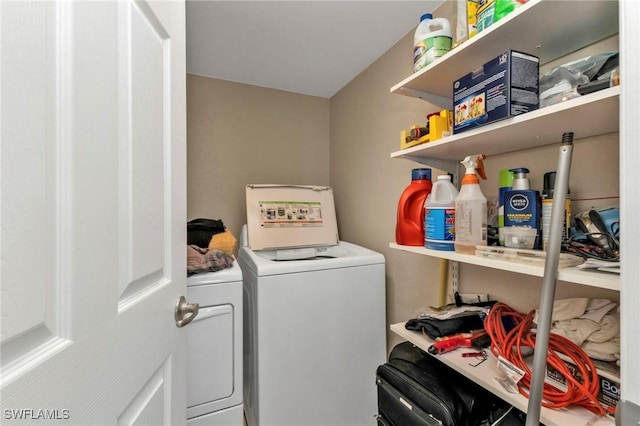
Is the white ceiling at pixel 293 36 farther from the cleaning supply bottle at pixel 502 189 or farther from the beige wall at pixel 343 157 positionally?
the cleaning supply bottle at pixel 502 189

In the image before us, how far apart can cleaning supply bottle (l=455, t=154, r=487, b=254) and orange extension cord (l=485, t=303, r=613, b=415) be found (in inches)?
11.6

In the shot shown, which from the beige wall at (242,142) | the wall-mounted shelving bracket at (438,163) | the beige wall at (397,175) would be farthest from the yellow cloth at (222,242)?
the wall-mounted shelving bracket at (438,163)

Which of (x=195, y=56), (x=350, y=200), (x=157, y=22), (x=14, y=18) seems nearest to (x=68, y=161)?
(x=14, y=18)

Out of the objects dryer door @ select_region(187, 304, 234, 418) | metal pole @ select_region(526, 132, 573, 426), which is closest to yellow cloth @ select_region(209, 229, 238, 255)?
dryer door @ select_region(187, 304, 234, 418)

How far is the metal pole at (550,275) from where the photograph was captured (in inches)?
25.1

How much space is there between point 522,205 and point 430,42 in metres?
0.66

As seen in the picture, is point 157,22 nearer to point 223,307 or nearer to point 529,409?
point 223,307

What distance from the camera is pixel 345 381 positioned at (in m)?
1.58

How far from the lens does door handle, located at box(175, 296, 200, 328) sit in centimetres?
83

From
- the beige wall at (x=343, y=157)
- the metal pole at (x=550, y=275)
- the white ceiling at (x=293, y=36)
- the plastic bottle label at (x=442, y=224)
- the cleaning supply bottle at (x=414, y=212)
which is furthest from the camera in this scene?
the beige wall at (x=343, y=157)

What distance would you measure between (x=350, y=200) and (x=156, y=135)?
1660mm

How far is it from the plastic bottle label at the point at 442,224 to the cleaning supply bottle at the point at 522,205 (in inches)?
6.4

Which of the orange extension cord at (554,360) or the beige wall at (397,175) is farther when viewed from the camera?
the beige wall at (397,175)

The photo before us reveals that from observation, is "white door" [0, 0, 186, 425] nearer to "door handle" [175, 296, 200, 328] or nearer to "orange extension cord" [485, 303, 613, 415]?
"door handle" [175, 296, 200, 328]
